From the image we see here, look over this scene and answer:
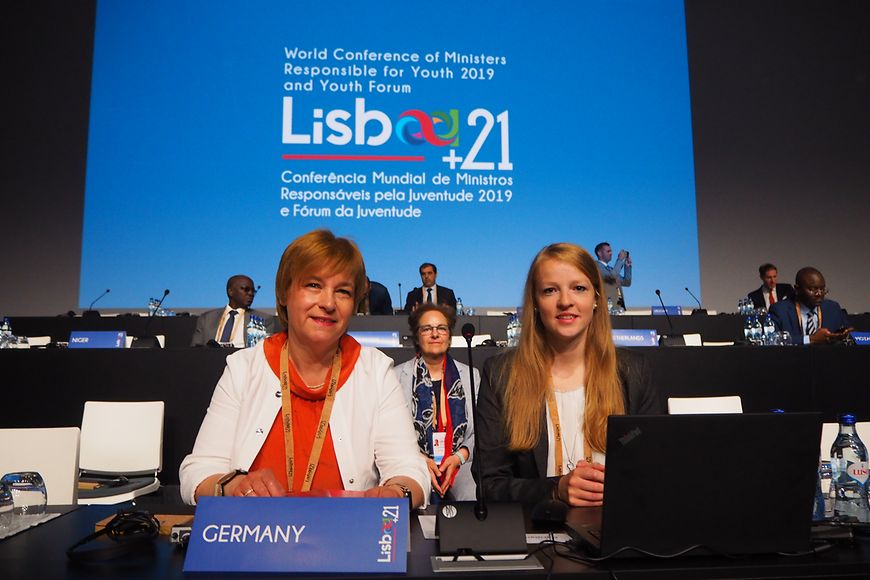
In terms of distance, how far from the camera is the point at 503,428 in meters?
1.72

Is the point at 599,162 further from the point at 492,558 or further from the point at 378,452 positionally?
the point at 492,558

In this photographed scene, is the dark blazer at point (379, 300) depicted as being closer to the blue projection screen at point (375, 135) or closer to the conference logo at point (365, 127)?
the blue projection screen at point (375, 135)

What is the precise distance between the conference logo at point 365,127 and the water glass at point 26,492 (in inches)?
230

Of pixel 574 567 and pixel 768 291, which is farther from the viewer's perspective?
pixel 768 291

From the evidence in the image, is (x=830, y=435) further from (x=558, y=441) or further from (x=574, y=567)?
(x=574, y=567)

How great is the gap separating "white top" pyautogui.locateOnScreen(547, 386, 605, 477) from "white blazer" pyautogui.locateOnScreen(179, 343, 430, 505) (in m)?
0.36

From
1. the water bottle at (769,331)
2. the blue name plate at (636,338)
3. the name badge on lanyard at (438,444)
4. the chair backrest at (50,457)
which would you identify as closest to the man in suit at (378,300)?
the blue name plate at (636,338)

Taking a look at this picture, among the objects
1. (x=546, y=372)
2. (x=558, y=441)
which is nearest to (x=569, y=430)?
(x=558, y=441)

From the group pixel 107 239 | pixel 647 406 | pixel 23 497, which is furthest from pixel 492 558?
pixel 107 239

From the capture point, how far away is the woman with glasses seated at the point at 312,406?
1.51 meters

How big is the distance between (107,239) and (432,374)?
203 inches

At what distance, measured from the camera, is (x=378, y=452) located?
158cm

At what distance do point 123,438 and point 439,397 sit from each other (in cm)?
159

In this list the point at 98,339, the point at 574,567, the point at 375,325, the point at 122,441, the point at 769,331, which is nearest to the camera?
the point at 574,567
